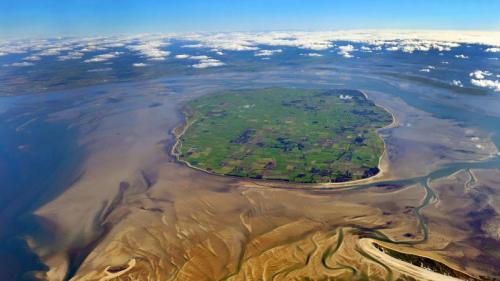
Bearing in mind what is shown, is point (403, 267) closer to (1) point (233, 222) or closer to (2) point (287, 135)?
(1) point (233, 222)

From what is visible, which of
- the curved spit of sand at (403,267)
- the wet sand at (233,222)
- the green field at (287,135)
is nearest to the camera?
the curved spit of sand at (403,267)

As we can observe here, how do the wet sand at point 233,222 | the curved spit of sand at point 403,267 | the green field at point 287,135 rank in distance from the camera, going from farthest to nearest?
the green field at point 287,135 → the wet sand at point 233,222 → the curved spit of sand at point 403,267

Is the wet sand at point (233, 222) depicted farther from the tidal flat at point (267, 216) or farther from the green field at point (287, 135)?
the green field at point (287, 135)

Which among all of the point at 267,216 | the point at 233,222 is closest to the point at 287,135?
the point at 267,216

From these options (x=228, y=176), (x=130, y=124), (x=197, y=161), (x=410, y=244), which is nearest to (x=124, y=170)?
(x=197, y=161)

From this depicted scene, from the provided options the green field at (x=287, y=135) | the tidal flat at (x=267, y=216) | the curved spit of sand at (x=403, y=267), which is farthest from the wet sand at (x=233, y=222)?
the green field at (x=287, y=135)
